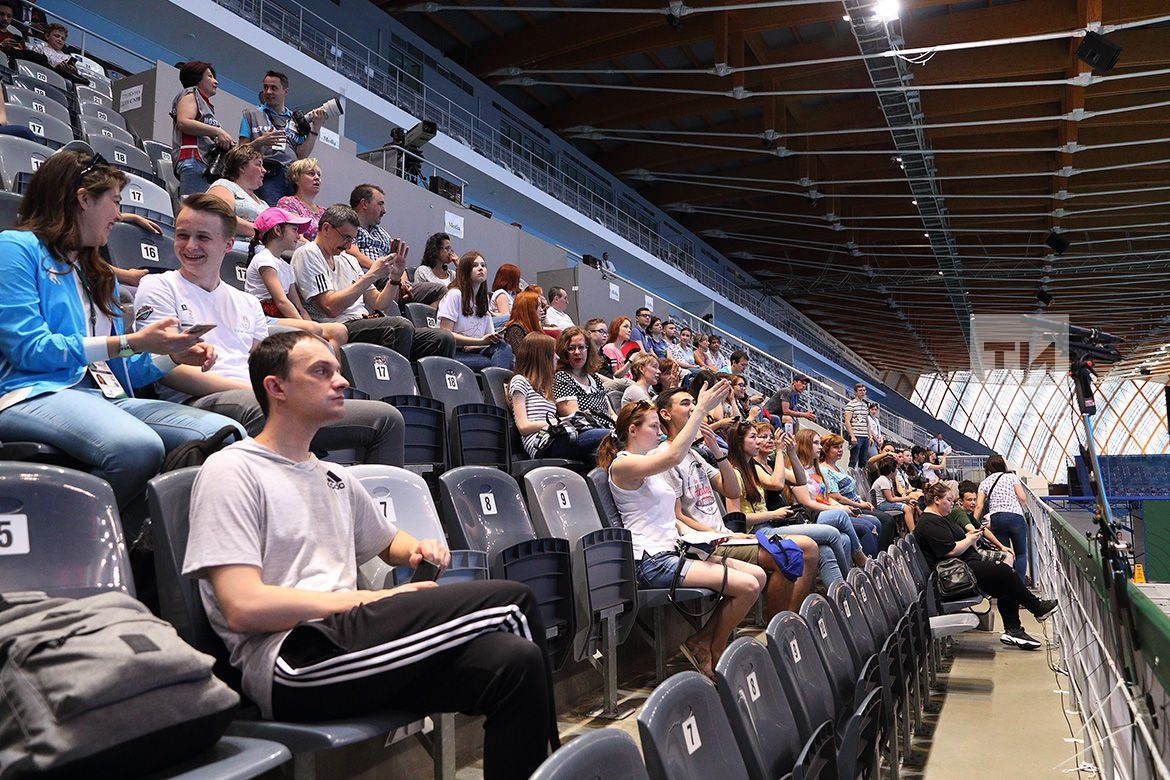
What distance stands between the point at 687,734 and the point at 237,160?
3798 millimetres

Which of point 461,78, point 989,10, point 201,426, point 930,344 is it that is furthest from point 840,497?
point 930,344

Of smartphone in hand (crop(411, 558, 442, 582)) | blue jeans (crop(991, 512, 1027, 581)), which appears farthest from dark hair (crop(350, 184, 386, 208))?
blue jeans (crop(991, 512, 1027, 581))

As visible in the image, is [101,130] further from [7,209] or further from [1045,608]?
[1045,608]

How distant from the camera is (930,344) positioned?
99.1 ft

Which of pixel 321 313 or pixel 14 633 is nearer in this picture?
pixel 14 633

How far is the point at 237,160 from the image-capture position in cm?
421

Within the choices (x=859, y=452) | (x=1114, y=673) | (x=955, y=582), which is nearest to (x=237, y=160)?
(x=1114, y=673)

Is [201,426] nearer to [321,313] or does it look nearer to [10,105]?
[321,313]

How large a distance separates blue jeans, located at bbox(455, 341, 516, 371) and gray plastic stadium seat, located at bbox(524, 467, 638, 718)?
5.79 ft

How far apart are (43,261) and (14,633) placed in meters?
1.19

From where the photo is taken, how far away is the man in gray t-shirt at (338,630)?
4.76ft

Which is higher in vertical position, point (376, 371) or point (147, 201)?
point (147, 201)

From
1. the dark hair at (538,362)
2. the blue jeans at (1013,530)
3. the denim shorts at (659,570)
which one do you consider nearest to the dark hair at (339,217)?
the dark hair at (538,362)

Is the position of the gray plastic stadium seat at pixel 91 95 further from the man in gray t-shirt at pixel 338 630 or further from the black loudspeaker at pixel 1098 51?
the black loudspeaker at pixel 1098 51
